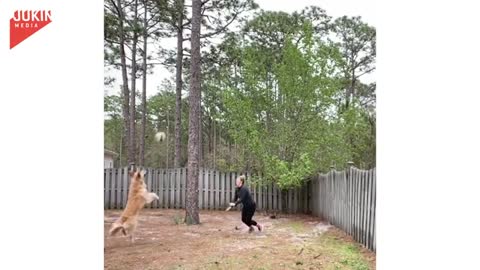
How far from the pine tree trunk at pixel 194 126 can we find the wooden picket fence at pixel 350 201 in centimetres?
71

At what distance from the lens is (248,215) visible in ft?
8.16

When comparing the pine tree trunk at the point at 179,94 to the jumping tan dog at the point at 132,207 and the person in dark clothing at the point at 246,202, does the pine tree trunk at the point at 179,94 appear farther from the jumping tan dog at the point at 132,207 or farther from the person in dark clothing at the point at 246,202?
the person in dark clothing at the point at 246,202

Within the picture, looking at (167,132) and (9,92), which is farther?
(167,132)

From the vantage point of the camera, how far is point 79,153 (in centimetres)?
243

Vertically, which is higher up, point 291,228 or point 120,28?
point 120,28

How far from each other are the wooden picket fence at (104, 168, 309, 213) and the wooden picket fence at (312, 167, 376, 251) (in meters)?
0.11

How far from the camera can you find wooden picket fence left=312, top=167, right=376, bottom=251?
8.09 ft

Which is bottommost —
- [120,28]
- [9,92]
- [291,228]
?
[291,228]

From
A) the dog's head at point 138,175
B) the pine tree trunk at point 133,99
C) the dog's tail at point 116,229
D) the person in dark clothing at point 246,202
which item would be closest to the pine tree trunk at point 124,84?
the pine tree trunk at point 133,99

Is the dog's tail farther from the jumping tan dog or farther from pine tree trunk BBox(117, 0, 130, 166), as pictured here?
pine tree trunk BBox(117, 0, 130, 166)

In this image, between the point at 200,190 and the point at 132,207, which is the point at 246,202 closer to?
the point at 200,190
